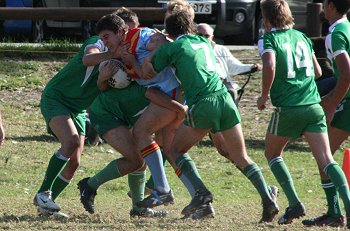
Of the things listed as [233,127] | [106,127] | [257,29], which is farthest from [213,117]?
[257,29]

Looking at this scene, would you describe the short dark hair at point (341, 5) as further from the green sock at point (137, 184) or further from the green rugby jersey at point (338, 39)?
the green sock at point (137, 184)

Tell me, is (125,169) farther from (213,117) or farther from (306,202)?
(306,202)

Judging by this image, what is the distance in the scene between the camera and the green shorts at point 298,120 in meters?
7.90

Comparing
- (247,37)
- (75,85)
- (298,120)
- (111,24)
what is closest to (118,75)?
(111,24)

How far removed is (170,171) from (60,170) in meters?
2.96

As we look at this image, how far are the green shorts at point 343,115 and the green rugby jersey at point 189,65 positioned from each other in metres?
1.11

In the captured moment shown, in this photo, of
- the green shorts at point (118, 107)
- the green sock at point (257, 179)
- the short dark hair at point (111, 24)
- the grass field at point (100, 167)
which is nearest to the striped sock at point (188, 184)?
the grass field at point (100, 167)

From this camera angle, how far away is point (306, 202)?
33.0ft

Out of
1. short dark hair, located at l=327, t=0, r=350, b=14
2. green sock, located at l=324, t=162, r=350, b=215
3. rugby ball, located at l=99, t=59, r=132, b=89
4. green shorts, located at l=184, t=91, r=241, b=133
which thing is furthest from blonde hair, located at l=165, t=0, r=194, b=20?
green sock, located at l=324, t=162, r=350, b=215

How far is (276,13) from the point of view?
314 inches

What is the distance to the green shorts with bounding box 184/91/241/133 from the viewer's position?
7.86m

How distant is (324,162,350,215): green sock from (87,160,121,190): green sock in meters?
1.73

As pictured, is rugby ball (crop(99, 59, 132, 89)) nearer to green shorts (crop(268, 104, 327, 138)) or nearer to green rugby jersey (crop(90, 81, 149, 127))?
green rugby jersey (crop(90, 81, 149, 127))

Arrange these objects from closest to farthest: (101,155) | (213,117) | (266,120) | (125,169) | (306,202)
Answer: (213,117) < (125,169) < (306,202) < (101,155) < (266,120)
